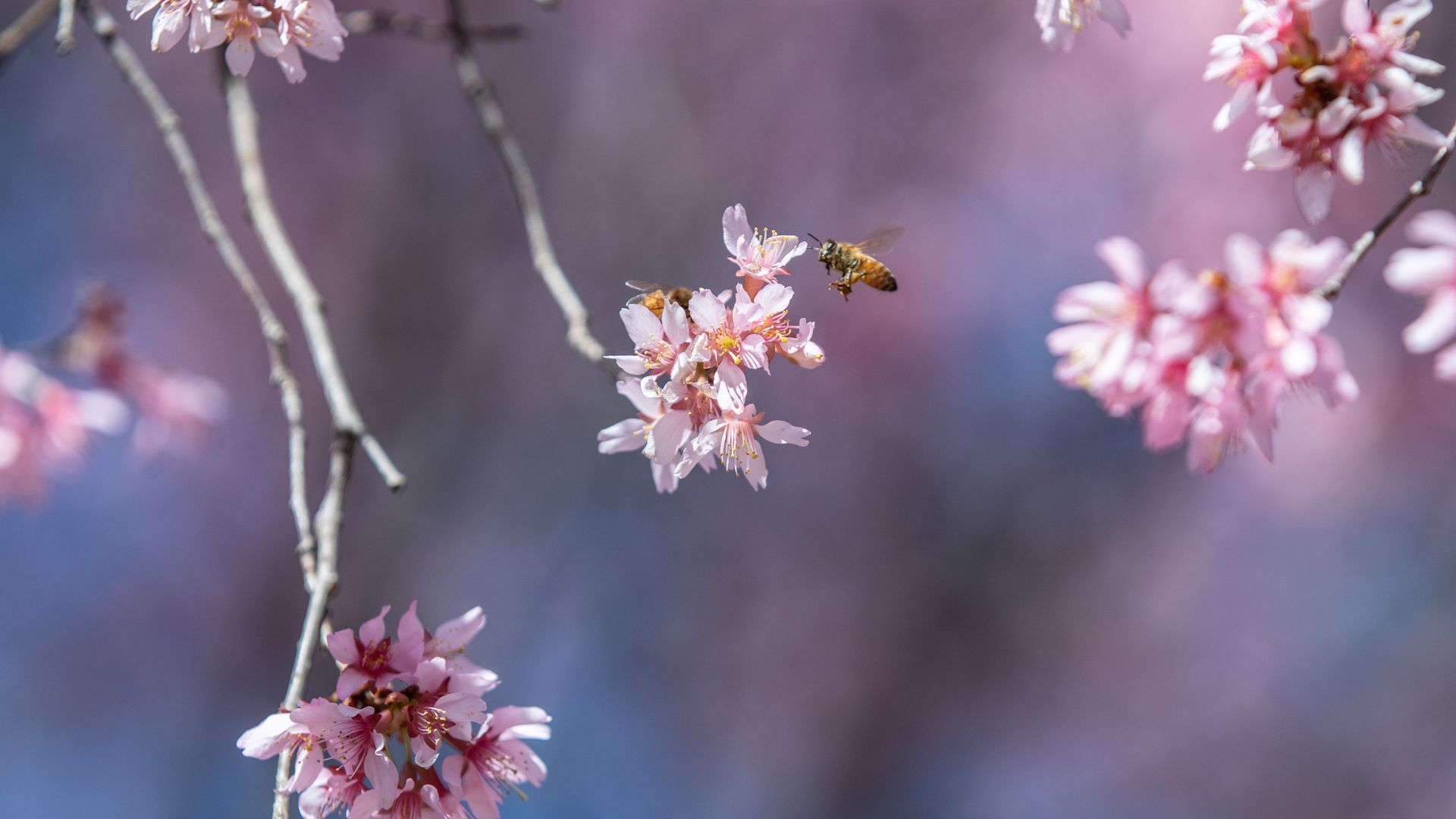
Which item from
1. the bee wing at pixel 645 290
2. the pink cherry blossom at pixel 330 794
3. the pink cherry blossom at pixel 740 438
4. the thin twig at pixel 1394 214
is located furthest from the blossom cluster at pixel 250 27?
the thin twig at pixel 1394 214

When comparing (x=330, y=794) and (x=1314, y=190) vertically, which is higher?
(x=1314, y=190)

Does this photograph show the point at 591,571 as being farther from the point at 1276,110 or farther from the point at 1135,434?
the point at 1276,110

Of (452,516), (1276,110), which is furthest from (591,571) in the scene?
(1276,110)

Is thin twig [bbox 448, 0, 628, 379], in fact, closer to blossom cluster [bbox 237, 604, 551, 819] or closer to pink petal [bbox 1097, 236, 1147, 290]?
blossom cluster [bbox 237, 604, 551, 819]

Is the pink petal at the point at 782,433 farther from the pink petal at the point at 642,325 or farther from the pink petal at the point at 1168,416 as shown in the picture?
the pink petal at the point at 1168,416

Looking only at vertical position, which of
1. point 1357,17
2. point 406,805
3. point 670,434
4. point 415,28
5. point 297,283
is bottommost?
point 406,805

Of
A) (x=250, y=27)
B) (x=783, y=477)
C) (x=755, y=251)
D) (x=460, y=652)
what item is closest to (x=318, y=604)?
(x=460, y=652)

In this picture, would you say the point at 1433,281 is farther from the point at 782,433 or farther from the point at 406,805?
the point at 406,805

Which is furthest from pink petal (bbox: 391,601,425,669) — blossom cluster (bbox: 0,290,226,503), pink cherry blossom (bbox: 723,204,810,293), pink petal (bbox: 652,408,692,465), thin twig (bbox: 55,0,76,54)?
blossom cluster (bbox: 0,290,226,503)
